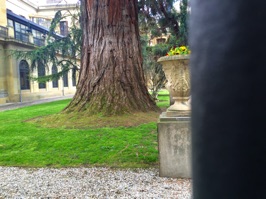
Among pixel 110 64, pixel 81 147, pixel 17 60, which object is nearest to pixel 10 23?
pixel 17 60

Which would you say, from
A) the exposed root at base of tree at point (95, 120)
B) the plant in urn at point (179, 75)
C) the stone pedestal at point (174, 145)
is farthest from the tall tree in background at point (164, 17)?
the stone pedestal at point (174, 145)

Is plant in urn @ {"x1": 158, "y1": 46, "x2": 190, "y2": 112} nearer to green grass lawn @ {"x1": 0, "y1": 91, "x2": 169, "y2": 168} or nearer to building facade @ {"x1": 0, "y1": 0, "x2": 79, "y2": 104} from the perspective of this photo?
green grass lawn @ {"x1": 0, "y1": 91, "x2": 169, "y2": 168}

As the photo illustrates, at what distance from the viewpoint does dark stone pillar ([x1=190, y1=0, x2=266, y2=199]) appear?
0.36 meters

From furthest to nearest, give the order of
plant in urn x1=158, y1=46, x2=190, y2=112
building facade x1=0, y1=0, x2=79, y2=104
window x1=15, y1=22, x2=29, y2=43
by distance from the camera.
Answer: window x1=15, y1=22, x2=29, y2=43 < building facade x1=0, y1=0, x2=79, y2=104 < plant in urn x1=158, y1=46, x2=190, y2=112

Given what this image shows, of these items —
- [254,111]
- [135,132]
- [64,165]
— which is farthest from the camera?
[135,132]

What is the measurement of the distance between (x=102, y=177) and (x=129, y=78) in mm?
4107

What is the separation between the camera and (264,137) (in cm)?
36

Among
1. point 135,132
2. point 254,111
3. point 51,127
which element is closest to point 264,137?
point 254,111

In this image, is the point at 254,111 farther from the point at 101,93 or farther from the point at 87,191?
the point at 101,93

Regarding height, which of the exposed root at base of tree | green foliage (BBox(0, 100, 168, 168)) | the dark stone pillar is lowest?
green foliage (BBox(0, 100, 168, 168))

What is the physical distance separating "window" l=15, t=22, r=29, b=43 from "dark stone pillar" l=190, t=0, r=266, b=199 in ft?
80.5

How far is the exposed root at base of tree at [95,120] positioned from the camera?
6.63 meters

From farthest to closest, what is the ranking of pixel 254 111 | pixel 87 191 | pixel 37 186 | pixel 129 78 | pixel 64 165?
1. pixel 129 78
2. pixel 64 165
3. pixel 37 186
4. pixel 87 191
5. pixel 254 111

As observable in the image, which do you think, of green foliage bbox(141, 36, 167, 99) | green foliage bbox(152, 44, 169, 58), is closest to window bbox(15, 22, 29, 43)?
green foliage bbox(141, 36, 167, 99)
